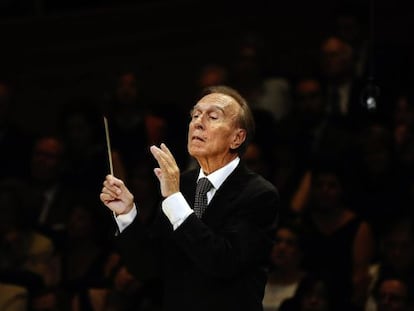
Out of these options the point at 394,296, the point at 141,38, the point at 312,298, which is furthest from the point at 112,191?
the point at 141,38

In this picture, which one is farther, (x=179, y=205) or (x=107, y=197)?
(x=107, y=197)

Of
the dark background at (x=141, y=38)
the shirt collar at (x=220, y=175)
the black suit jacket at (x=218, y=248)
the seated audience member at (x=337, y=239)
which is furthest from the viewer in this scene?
the dark background at (x=141, y=38)

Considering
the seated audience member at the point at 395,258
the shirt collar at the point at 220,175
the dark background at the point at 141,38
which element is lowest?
the seated audience member at the point at 395,258

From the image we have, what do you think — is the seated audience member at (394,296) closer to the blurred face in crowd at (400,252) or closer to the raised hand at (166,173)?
the blurred face in crowd at (400,252)

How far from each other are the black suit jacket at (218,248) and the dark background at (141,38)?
432 centimetres

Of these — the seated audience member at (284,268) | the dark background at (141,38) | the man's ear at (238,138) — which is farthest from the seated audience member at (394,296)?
the dark background at (141,38)

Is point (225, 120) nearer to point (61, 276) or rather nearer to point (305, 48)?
point (61, 276)

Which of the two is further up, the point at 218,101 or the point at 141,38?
the point at 141,38

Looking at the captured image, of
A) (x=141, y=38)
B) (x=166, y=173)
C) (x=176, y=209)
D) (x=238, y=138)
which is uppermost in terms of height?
(x=141, y=38)

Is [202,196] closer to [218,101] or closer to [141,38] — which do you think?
[218,101]

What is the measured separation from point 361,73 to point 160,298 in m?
2.19

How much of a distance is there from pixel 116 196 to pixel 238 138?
452 millimetres

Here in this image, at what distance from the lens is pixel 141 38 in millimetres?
8680

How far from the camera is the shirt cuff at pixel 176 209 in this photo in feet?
12.1
